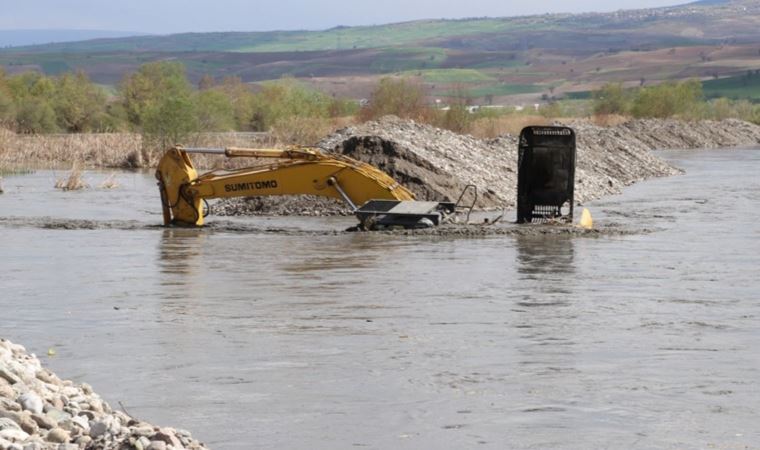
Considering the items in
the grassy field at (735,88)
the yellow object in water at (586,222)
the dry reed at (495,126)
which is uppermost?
the yellow object in water at (586,222)

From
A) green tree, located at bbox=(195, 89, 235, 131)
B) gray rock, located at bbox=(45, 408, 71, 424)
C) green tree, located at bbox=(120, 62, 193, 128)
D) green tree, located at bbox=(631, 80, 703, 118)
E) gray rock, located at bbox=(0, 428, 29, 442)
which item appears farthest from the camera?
green tree, located at bbox=(631, 80, 703, 118)

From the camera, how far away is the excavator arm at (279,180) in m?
25.3

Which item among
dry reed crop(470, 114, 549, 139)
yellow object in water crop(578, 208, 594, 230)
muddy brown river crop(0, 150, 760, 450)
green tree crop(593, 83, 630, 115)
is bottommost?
green tree crop(593, 83, 630, 115)

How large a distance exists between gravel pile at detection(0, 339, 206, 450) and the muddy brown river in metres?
0.98

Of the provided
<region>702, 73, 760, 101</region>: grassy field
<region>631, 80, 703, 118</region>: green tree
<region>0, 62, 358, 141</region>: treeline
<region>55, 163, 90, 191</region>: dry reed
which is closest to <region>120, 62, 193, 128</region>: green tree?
<region>0, 62, 358, 141</region>: treeline

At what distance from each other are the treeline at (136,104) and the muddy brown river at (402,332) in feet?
111

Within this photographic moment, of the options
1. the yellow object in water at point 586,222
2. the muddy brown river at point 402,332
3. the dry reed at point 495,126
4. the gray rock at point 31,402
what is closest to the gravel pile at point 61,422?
the gray rock at point 31,402

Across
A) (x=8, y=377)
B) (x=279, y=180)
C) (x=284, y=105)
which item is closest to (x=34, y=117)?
(x=284, y=105)

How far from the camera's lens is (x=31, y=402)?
952cm

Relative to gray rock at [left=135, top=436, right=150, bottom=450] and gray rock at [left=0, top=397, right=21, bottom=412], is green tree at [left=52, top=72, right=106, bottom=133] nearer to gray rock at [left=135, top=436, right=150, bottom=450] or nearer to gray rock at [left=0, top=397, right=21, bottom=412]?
gray rock at [left=0, top=397, right=21, bottom=412]

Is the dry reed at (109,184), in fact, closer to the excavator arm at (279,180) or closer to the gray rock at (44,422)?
the excavator arm at (279,180)

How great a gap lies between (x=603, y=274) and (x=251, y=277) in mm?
5019

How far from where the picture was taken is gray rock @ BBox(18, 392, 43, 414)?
31.0 ft

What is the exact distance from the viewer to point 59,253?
23469 mm
